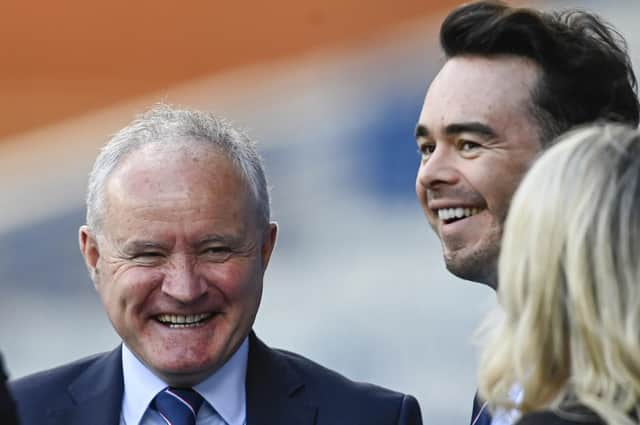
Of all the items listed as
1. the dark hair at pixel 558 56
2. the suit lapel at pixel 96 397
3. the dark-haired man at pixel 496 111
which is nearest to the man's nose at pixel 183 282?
the suit lapel at pixel 96 397

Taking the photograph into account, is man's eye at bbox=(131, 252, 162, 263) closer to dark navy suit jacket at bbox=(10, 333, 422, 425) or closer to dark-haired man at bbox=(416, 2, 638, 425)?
dark navy suit jacket at bbox=(10, 333, 422, 425)

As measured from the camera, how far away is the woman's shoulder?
187 centimetres

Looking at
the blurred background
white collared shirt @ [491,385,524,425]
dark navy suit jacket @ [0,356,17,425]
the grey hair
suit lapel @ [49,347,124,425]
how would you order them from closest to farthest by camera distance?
1. dark navy suit jacket @ [0,356,17,425]
2. white collared shirt @ [491,385,524,425]
3. suit lapel @ [49,347,124,425]
4. the grey hair
5. the blurred background

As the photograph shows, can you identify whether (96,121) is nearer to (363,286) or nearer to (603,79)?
(363,286)

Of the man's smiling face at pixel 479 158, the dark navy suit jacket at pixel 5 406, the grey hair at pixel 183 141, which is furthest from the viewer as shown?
the grey hair at pixel 183 141

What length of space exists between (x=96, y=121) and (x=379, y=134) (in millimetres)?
924

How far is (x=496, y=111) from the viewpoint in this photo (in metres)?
2.82

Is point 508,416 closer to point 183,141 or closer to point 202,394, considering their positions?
point 202,394

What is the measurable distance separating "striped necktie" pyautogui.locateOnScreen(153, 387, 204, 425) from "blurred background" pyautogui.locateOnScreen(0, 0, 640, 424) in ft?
5.30

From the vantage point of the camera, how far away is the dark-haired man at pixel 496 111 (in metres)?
2.80

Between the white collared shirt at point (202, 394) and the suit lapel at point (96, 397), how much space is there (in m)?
0.02

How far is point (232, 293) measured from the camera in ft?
9.57

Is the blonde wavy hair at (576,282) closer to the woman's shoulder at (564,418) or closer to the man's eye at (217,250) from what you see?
the woman's shoulder at (564,418)

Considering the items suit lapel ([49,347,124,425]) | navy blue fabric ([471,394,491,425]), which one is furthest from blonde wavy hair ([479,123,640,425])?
suit lapel ([49,347,124,425])
